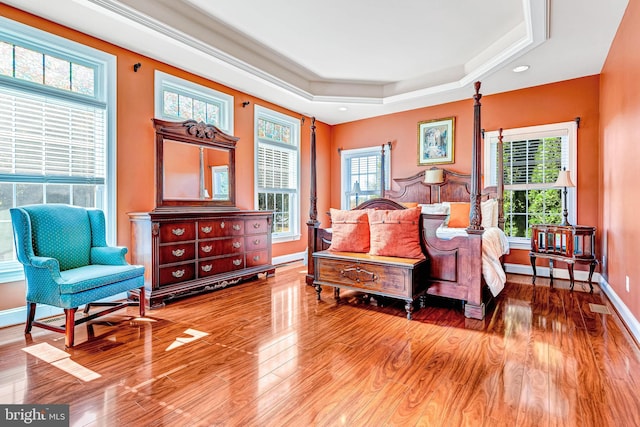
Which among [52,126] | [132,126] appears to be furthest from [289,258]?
[52,126]

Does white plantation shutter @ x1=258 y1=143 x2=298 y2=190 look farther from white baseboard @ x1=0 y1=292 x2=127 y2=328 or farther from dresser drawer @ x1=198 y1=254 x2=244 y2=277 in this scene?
white baseboard @ x1=0 y1=292 x2=127 y2=328

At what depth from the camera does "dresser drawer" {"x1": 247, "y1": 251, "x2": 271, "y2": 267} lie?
438 cm

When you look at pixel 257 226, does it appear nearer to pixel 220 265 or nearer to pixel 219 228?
pixel 219 228

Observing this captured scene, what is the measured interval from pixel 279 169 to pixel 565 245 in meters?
4.21

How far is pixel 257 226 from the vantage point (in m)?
4.50

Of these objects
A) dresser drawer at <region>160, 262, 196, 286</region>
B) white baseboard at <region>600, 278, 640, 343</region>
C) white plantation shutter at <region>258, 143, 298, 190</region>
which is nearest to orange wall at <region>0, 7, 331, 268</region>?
dresser drawer at <region>160, 262, 196, 286</region>

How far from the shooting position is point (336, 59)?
437cm

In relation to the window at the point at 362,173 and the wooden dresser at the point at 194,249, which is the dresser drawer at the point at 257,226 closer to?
the wooden dresser at the point at 194,249

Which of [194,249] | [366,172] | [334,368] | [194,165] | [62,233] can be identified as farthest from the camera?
[366,172]

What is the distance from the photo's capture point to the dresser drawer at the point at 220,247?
375 centimetres

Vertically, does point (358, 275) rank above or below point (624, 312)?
above

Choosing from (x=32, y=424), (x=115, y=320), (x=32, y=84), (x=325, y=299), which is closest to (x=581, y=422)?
(x=325, y=299)

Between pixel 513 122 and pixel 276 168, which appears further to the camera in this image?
pixel 276 168

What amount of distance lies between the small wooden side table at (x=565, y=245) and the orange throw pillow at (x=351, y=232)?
2395 mm
